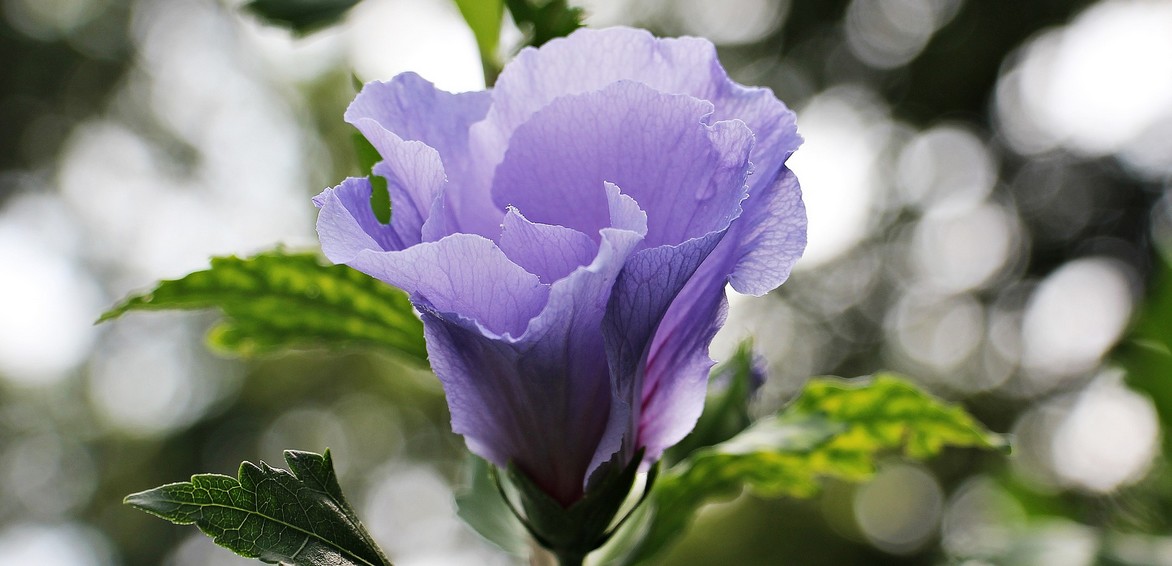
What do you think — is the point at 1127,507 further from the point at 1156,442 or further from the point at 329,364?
the point at 329,364

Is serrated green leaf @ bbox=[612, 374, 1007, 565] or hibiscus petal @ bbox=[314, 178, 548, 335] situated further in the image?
serrated green leaf @ bbox=[612, 374, 1007, 565]

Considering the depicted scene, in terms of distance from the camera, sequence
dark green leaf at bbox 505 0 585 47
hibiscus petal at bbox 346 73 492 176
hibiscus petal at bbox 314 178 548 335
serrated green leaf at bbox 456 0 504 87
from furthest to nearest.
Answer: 1. serrated green leaf at bbox 456 0 504 87
2. dark green leaf at bbox 505 0 585 47
3. hibiscus petal at bbox 346 73 492 176
4. hibiscus petal at bbox 314 178 548 335

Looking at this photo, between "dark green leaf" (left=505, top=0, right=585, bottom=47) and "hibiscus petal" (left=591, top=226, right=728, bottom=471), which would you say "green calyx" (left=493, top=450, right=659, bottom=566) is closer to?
"hibiscus petal" (left=591, top=226, right=728, bottom=471)

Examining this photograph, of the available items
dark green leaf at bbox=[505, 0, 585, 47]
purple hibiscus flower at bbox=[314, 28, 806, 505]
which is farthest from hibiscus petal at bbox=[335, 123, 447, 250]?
dark green leaf at bbox=[505, 0, 585, 47]

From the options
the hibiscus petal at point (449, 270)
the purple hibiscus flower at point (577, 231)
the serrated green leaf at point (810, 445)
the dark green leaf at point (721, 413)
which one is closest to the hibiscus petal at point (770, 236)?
the purple hibiscus flower at point (577, 231)

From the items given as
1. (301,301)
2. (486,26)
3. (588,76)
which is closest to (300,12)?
(486,26)
